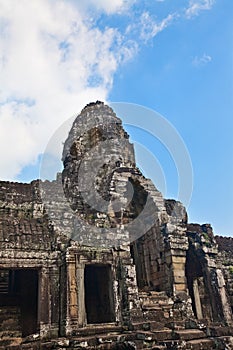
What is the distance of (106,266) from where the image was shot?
11375mm

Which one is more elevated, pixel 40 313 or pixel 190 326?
pixel 40 313

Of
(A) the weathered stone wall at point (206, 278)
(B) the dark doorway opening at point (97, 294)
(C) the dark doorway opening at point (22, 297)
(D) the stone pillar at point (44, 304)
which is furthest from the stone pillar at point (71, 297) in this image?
(A) the weathered stone wall at point (206, 278)

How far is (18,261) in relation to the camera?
1049 cm

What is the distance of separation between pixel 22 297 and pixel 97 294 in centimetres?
265

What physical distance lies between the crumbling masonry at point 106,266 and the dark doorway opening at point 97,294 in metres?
0.04

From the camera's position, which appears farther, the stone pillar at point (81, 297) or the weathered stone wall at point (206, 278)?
the weathered stone wall at point (206, 278)

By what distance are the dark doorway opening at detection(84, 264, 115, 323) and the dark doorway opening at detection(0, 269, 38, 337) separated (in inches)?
73.4

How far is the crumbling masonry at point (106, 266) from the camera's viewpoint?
32.1ft

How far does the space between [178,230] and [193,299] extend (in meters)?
Result: 3.07

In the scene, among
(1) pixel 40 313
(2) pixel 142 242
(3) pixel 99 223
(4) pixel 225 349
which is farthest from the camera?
(2) pixel 142 242

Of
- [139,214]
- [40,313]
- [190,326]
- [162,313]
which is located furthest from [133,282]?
[139,214]

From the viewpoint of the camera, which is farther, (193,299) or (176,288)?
(193,299)

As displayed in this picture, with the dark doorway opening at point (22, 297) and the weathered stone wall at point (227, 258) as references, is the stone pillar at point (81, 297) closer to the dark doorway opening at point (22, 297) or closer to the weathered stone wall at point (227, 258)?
the dark doorway opening at point (22, 297)

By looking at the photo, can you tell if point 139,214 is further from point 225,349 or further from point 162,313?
point 225,349
